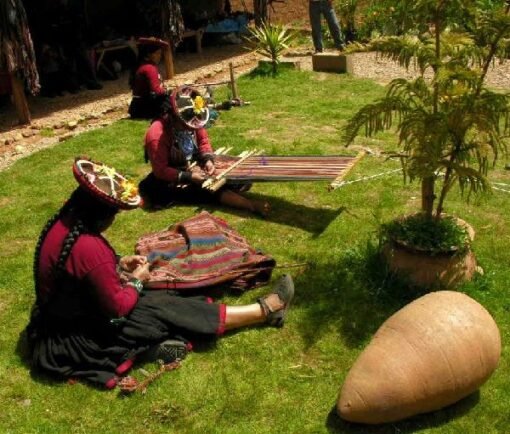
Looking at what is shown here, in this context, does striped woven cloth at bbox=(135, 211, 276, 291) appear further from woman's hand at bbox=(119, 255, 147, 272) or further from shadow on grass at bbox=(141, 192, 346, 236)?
shadow on grass at bbox=(141, 192, 346, 236)

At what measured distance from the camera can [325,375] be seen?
396 cm

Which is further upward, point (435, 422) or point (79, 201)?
point (79, 201)

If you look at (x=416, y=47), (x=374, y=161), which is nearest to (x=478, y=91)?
(x=416, y=47)

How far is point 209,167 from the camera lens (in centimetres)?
645

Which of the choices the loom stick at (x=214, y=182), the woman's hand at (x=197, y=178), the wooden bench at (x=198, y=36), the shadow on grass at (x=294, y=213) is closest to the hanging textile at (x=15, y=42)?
the shadow on grass at (x=294, y=213)

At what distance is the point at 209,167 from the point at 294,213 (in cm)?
103

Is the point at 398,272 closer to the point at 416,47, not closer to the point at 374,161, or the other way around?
the point at 416,47

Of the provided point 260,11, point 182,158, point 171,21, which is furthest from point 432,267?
point 260,11

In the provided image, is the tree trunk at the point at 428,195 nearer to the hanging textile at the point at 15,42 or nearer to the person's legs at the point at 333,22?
the hanging textile at the point at 15,42

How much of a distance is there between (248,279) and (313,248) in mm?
866

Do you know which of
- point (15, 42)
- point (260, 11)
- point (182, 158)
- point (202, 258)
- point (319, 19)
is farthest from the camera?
point (260, 11)

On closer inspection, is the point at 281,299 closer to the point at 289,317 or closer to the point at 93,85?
the point at 289,317

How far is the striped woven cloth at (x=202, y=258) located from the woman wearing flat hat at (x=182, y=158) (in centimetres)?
102

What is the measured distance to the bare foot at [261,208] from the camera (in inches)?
243
